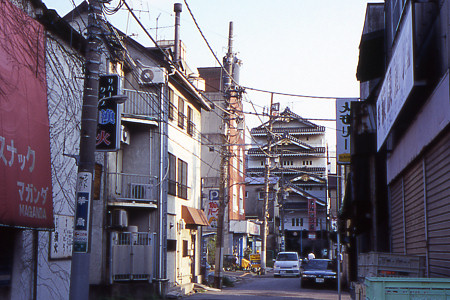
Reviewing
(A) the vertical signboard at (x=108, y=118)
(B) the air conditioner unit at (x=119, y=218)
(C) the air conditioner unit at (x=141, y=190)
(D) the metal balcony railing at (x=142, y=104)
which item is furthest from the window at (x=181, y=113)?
(A) the vertical signboard at (x=108, y=118)

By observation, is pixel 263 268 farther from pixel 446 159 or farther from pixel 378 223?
pixel 446 159

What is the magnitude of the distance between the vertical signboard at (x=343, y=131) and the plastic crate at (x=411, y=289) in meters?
13.4

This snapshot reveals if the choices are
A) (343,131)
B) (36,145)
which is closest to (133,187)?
(343,131)

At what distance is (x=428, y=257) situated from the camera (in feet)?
33.8

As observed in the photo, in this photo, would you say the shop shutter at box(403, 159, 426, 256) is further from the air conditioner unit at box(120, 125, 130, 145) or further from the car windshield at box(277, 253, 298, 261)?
the car windshield at box(277, 253, 298, 261)

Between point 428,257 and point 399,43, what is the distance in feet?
12.7

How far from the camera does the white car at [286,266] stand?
129 feet

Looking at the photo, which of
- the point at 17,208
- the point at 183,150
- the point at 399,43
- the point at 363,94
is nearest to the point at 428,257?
the point at 399,43

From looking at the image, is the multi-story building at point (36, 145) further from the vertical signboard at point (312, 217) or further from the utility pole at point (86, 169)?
the vertical signboard at point (312, 217)

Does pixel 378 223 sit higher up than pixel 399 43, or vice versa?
pixel 399 43

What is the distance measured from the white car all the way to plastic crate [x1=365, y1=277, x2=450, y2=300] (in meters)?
33.7

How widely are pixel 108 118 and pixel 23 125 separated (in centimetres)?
238

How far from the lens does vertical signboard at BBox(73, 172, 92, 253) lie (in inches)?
364

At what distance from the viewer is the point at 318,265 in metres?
30.3
